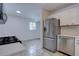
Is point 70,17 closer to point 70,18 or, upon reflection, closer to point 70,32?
point 70,18

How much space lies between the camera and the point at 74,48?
241 cm

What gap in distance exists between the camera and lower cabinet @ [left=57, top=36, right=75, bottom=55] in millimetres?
2480

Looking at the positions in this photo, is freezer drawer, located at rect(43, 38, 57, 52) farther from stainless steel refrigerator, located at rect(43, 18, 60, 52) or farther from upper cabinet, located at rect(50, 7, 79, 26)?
upper cabinet, located at rect(50, 7, 79, 26)

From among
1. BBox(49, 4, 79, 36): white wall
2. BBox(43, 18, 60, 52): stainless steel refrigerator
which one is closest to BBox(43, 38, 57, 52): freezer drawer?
BBox(43, 18, 60, 52): stainless steel refrigerator

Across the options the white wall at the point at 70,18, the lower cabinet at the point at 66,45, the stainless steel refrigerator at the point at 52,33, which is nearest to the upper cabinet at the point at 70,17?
the white wall at the point at 70,18

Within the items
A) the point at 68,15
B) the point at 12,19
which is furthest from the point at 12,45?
the point at 68,15

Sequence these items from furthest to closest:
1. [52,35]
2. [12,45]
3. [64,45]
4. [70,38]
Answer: [52,35]
[64,45]
[70,38]
[12,45]

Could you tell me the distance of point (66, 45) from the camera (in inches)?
108

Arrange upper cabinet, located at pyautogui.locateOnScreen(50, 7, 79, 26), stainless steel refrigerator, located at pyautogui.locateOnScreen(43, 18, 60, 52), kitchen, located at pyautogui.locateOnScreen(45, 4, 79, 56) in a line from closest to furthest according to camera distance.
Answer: kitchen, located at pyautogui.locateOnScreen(45, 4, 79, 56), upper cabinet, located at pyautogui.locateOnScreen(50, 7, 79, 26), stainless steel refrigerator, located at pyautogui.locateOnScreen(43, 18, 60, 52)

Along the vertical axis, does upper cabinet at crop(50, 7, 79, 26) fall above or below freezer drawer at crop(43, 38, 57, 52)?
above

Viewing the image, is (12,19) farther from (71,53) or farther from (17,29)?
(71,53)

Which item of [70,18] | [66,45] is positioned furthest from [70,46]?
[70,18]

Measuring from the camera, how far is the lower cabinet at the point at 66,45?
8.14ft

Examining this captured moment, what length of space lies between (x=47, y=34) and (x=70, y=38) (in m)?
1.08
